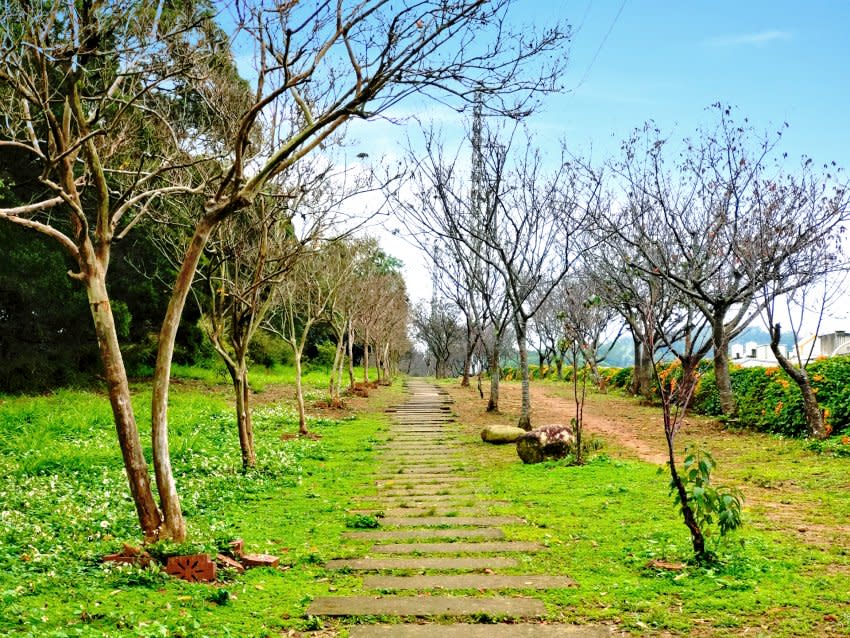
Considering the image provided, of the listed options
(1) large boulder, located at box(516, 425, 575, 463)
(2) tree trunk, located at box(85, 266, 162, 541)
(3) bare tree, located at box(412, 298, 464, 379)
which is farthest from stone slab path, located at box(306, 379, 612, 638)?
(3) bare tree, located at box(412, 298, 464, 379)

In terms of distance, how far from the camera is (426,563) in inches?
242

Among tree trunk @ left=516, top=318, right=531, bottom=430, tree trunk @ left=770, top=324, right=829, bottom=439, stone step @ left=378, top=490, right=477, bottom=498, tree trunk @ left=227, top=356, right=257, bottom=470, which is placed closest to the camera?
stone step @ left=378, top=490, right=477, bottom=498

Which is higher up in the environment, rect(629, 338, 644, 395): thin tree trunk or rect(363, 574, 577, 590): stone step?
rect(629, 338, 644, 395): thin tree trunk

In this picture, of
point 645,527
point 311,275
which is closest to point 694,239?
point 311,275

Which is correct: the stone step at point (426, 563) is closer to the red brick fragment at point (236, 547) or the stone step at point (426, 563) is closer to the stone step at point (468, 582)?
the stone step at point (468, 582)

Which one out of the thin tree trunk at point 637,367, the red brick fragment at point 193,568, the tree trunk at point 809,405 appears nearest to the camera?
the red brick fragment at point 193,568

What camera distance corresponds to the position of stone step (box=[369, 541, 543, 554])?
657 centimetres

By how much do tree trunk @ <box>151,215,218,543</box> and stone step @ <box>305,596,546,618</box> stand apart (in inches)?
66.2

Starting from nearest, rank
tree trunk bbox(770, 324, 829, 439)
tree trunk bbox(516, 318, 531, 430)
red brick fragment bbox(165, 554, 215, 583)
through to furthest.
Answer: red brick fragment bbox(165, 554, 215, 583) < tree trunk bbox(770, 324, 829, 439) < tree trunk bbox(516, 318, 531, 430)

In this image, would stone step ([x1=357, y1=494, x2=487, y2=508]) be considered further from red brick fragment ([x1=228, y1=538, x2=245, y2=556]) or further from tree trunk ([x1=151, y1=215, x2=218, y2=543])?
tree trunk ([x1=151, y1=215, x2=218, y2=543])

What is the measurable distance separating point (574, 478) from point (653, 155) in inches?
422

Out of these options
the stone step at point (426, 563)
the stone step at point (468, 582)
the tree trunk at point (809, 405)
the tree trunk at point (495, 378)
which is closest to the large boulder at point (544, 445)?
the tree trunk at point (809, 405)

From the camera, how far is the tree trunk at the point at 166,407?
20.1ft

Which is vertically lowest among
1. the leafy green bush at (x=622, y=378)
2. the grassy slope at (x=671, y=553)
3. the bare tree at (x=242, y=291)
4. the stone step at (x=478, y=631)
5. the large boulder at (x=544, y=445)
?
the stone step at (x=478, y=631)
